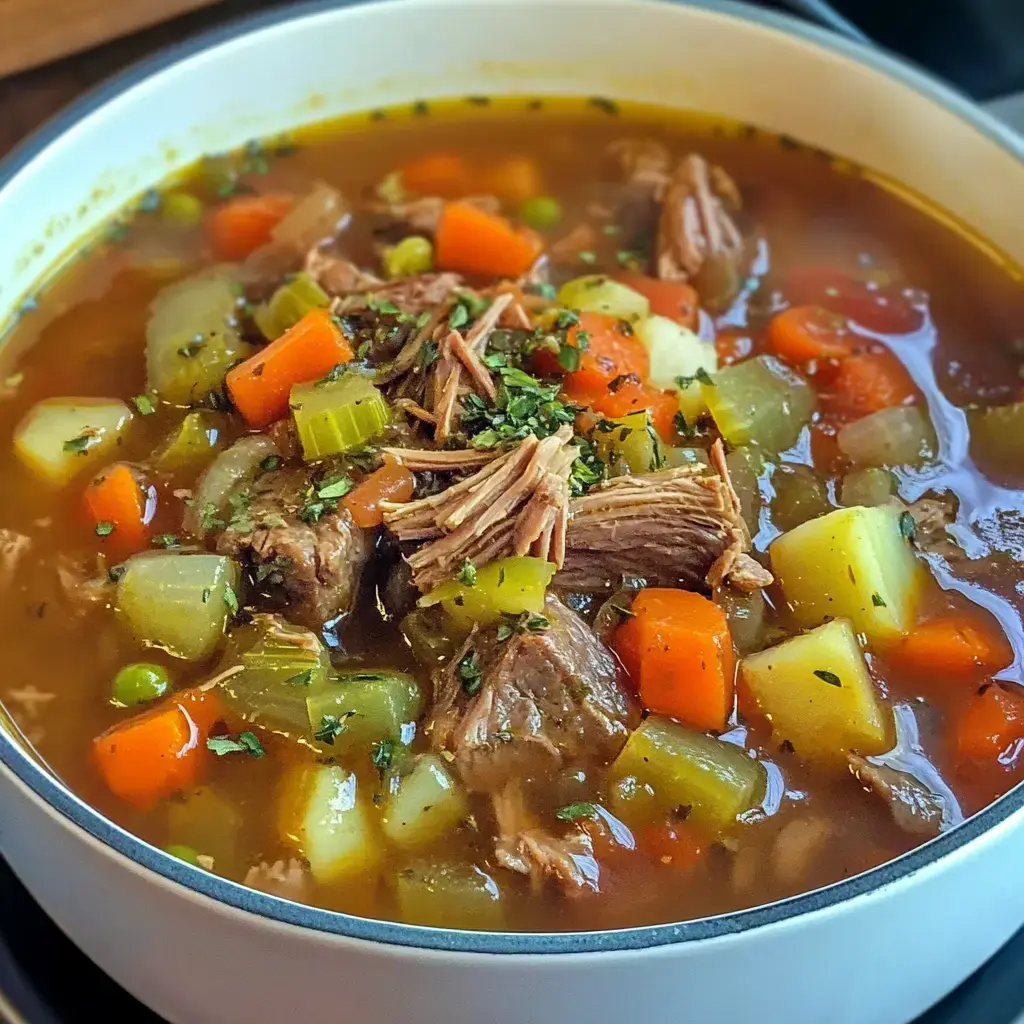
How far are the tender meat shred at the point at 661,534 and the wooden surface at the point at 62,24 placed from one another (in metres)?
2.09

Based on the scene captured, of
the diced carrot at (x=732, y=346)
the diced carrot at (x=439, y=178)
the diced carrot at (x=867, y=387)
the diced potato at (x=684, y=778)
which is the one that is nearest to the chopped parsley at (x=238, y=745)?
the diced potato at (x=684, y=778)

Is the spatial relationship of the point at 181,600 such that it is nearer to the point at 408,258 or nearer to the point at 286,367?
the point at 286,367

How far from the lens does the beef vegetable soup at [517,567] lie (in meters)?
2.00

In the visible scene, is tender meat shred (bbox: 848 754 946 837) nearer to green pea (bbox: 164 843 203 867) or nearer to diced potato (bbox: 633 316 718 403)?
diced potato (bbox: 633 316 718 403)

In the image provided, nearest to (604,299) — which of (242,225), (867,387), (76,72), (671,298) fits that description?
(671,298)

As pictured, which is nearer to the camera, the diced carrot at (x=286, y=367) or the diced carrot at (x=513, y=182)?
the diced carrot at (x=286, y=367)

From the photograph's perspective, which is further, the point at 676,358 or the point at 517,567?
the point at 676,358

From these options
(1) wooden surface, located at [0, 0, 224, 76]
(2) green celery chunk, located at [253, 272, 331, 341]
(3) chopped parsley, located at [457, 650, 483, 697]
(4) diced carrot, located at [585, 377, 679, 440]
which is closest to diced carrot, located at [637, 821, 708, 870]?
(3) chopped parsley, located at [457, 650, 483, 697]

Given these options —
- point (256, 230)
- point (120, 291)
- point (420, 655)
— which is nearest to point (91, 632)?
point (420, 655)

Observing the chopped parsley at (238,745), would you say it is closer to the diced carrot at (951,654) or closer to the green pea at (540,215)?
the diced carrot at (951,654)

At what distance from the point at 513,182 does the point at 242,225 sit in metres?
0.73

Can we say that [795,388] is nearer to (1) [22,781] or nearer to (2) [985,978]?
(2) [985,978]

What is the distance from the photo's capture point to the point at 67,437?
2557 mm

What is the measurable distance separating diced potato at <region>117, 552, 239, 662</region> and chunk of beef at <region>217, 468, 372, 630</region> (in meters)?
0.06
